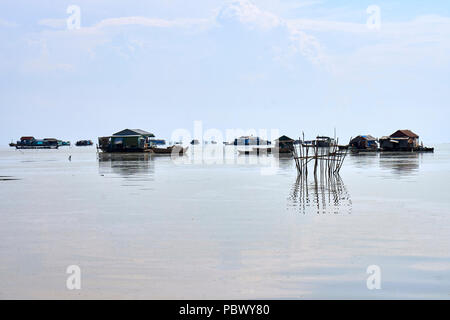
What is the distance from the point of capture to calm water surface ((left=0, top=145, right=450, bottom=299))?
944 cm

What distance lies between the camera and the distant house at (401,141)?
87.5 metres

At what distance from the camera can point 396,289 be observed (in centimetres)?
933

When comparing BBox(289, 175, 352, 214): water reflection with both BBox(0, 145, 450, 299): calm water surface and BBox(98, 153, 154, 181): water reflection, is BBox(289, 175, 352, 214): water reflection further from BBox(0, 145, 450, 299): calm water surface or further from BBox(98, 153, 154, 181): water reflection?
BBox(98, 153, 154, 181): water reflection

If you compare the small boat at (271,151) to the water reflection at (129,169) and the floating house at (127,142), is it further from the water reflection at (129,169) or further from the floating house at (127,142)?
the water reflection at (129,169)

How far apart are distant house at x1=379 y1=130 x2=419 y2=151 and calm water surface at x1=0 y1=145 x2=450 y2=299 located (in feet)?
216

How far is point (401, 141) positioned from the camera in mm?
88438

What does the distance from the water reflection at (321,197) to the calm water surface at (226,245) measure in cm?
9

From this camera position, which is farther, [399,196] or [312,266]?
[399,196]

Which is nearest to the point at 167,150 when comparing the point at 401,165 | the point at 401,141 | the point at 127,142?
the point at 127,142

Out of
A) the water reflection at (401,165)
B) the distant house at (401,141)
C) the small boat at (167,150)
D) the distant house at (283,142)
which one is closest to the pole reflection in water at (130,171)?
the water reflection at (401,165)

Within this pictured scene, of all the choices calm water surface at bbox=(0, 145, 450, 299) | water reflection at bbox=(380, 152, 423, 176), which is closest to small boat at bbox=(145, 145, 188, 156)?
water reflection at bbox=(380, 152, 423, 176)
